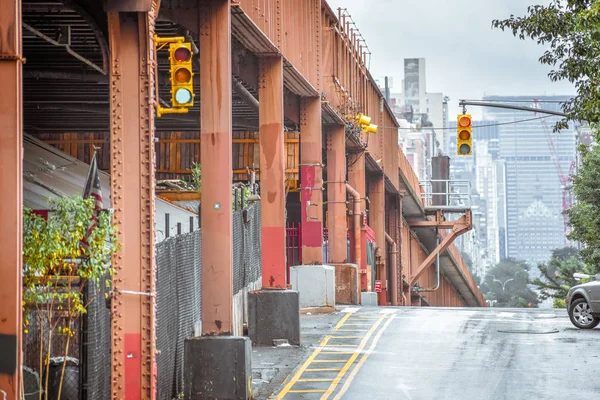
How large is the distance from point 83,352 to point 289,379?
20.6 feet

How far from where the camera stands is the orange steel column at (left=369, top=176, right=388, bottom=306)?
153 ft

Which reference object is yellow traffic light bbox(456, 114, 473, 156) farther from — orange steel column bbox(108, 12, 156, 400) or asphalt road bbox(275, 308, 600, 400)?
orange steel column bbox(108, 12, 156, 400)

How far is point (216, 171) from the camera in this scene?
55.3 feet

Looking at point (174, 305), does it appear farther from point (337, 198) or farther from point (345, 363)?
point (337, 198)

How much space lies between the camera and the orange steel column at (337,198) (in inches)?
1364

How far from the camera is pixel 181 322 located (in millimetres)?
16953

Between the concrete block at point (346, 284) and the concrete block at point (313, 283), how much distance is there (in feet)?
15.4

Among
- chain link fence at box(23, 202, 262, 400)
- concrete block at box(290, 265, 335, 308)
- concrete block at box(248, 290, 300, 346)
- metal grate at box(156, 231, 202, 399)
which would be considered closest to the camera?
chain link fence at box(23, 202, 262, 400)

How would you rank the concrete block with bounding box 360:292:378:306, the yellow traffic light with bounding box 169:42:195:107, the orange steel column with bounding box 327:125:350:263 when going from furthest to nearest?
the concrete block with bounding box 360:292:378:306 < the orange steel column with bounding box 327:125:350:263 < the yellow traffic light with bounding box 169:42:195:107

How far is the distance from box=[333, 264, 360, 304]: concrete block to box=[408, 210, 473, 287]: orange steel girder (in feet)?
63.0

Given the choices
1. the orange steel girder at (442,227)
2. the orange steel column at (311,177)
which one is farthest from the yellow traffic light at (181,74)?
the orange steel girder at (442,227)

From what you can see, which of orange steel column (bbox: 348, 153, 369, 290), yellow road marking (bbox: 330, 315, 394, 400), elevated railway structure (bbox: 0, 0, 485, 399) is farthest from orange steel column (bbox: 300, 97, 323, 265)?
orange steel column (bbox: 348, 153, 369, 290)

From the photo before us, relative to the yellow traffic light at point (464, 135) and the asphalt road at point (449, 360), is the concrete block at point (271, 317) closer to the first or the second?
the asphalt road at point (449, 360)

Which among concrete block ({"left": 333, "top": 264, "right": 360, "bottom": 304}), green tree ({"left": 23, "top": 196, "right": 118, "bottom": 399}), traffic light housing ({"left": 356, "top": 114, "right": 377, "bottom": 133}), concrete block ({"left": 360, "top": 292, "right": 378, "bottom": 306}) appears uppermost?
traffic light housing ({"left": 356, "top": 114, "right": 377, "bottom": 133})
